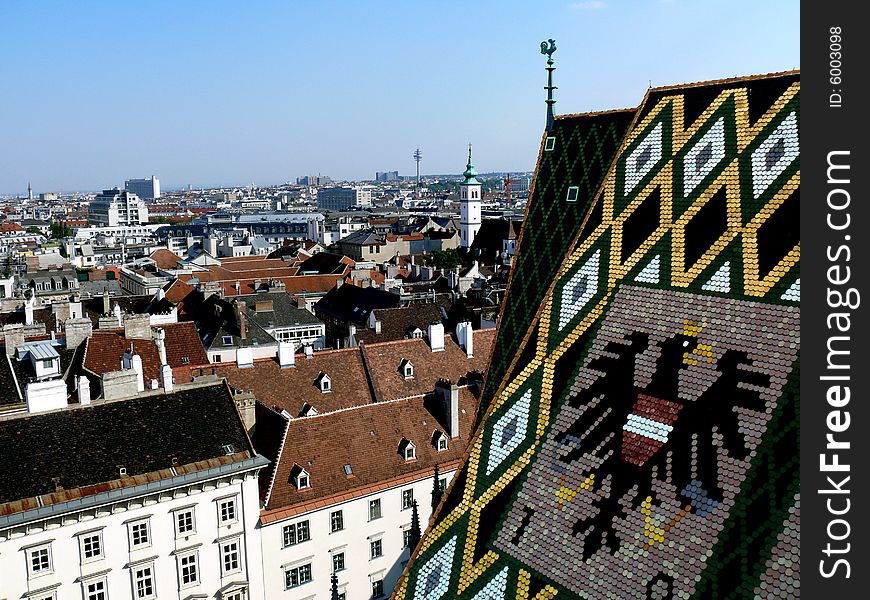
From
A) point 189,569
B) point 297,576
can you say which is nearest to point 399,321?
point 297,576

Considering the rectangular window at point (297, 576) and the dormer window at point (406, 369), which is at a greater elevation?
the dormer window at point (406, 369)

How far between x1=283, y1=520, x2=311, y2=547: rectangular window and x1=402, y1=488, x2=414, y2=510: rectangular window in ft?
11.7

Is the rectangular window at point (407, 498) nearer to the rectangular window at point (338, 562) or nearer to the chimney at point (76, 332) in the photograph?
the rectangular window at point (338, 562)

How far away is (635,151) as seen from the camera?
57.1 feet

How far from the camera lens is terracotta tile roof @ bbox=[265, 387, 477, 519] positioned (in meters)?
25.6

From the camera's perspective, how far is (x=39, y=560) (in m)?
21.1

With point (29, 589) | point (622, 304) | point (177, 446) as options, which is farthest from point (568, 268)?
point (29, 589)

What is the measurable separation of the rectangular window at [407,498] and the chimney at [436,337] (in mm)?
9867

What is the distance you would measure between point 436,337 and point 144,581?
668 inches

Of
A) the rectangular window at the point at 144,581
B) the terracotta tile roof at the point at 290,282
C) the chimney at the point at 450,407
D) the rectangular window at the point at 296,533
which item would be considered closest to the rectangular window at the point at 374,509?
the rectangular window at the point at 296,533

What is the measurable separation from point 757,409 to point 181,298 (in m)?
55.0

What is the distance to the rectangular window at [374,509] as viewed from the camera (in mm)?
26469

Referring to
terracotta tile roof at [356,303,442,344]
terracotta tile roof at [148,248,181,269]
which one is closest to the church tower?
terracotta tile roof at [148,248,181,269]
